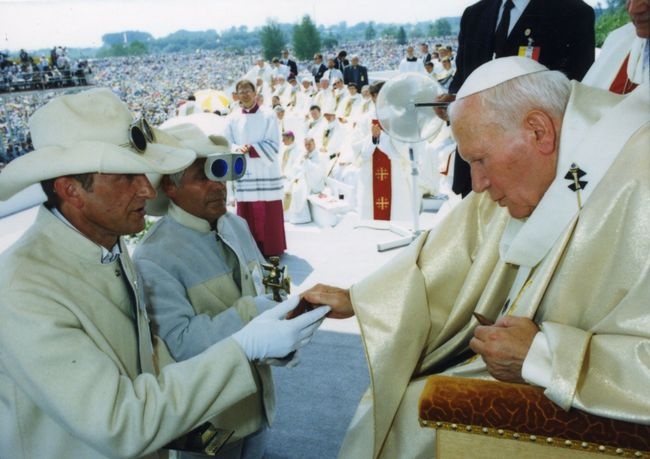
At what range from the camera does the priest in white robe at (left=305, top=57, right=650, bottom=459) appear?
128 cm

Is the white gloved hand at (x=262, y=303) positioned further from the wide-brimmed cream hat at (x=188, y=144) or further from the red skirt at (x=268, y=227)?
the red skirt at (x=268, y=227)

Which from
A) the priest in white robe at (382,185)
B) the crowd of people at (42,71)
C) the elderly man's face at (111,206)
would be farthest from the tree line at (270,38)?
the elderly man's face at (111,206)

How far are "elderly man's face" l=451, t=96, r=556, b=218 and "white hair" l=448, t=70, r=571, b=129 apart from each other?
2 cm

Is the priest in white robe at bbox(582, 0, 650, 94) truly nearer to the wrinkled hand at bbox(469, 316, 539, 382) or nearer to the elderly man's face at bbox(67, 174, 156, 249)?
the wrinkled hand at bbox(469, 316, 539, 382)

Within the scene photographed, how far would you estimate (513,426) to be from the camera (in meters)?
1.30

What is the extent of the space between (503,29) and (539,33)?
0.60ft

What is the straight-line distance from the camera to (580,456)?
1294mm

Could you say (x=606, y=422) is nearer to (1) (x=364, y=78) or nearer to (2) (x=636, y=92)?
(2) (x=636, y=92)

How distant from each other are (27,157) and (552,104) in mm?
1372

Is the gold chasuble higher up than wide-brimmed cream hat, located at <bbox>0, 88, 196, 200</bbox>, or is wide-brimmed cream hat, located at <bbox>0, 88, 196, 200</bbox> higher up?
wide-brimmed cream hat, located at <bbox>0, 88, 196, 200</bbox>

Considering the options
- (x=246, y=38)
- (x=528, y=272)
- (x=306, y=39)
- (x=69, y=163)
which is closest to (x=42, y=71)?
(x=69, y=163)

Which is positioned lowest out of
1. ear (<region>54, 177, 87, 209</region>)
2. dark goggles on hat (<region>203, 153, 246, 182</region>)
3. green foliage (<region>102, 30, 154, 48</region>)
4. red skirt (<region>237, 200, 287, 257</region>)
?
red skirt (<region>237, 200, 287, 257</region>)

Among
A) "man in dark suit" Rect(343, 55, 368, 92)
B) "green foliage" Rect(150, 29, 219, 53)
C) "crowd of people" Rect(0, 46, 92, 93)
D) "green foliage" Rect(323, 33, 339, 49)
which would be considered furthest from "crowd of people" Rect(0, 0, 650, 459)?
"green foliage" Rect(150, 29, 219, 53)

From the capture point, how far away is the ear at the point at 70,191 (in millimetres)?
1424
